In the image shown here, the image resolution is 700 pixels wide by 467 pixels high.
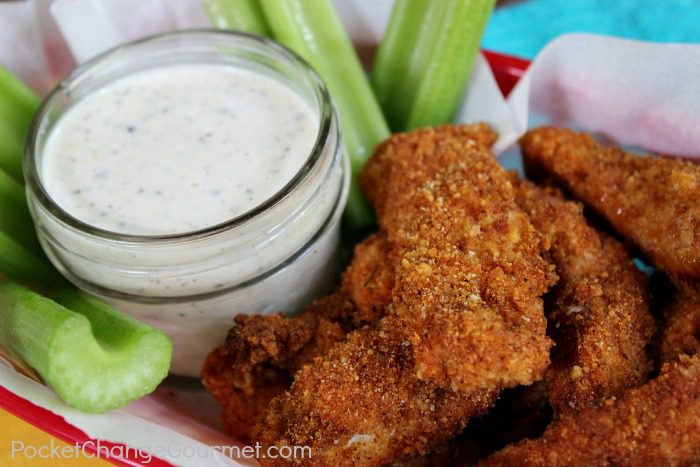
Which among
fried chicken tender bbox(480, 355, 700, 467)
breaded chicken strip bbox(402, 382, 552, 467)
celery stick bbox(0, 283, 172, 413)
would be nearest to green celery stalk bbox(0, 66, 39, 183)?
celery stick bbox(0, 283, 172, 413)

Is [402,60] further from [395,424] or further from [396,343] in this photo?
[395,424]

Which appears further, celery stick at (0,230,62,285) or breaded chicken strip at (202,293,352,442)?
celery stick at (0,230,62,285)

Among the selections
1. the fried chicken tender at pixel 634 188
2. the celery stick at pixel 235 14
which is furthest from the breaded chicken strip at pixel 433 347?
the celery stick at pixel 235 14

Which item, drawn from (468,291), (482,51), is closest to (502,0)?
(482,51)

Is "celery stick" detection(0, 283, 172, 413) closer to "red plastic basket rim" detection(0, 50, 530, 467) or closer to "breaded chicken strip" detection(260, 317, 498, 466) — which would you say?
"red plastic basket rim" detection(0, 50, 530, 467)

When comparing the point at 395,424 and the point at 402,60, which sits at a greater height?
the point at 402,60

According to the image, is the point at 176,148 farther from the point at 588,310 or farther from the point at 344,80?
the point at 588,310

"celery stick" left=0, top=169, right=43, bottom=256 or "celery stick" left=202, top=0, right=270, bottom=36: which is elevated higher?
"celery stick" left=202, top=0, right=270, bottom=36

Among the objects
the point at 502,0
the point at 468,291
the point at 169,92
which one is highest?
the point at 169,92
